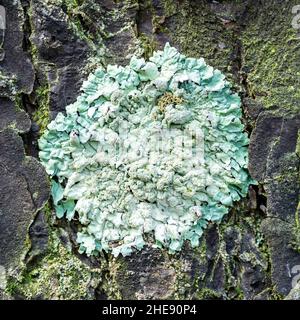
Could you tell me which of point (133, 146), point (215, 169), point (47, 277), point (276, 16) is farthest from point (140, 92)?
point (47, 277)

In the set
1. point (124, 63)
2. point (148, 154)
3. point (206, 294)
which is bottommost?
point (206, 294)

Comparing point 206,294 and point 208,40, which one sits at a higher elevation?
point 208,40

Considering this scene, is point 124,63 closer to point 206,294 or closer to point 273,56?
point 273,56

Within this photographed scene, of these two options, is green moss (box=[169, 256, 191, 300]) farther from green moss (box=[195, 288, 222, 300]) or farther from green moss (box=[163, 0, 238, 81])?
green moss (box=[163, 0, 238, 81])

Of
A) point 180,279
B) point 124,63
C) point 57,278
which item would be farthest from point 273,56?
point 57,278

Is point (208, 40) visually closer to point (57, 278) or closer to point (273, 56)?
point (273, 56)

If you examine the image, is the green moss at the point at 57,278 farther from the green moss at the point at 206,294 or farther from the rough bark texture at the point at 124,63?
the green moss at the point at 206,294
